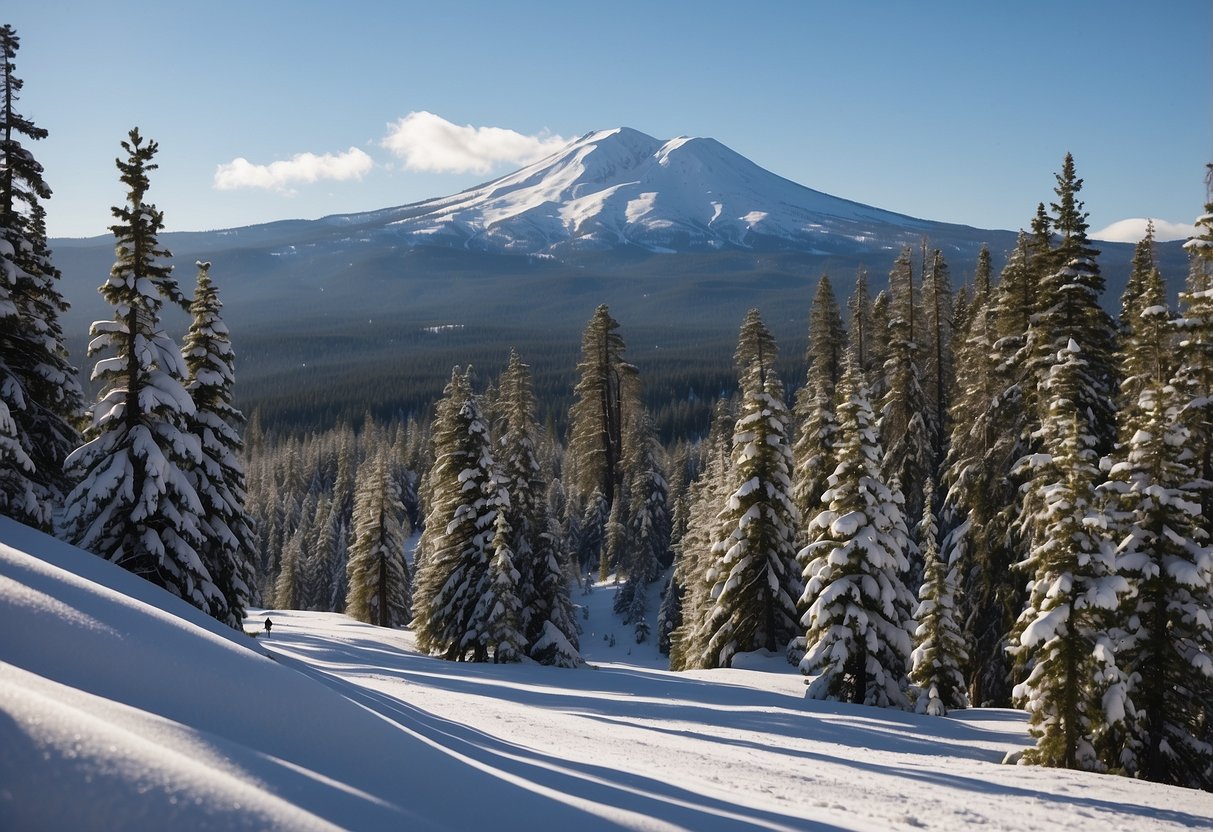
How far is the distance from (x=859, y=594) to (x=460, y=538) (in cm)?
1627

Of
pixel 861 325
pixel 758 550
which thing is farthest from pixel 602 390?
pixel 758 550

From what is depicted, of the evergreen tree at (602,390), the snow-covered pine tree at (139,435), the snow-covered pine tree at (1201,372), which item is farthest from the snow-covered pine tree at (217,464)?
the evergreen tree at (602,390)

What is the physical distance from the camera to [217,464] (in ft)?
66.5

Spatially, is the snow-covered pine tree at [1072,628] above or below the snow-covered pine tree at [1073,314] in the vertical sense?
below

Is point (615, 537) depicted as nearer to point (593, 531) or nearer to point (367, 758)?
point (593, 531)

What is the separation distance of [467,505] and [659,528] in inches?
1056

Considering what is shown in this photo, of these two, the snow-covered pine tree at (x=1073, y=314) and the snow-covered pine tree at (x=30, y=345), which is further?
the snow-covered pine tree at (x=1073, y=314)

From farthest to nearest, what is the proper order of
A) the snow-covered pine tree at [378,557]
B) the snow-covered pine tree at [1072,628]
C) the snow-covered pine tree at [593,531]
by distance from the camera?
the snow-covered pine tree at [593,531]
the snow-covered pine tree at [378,557]
the snow-covered pine tree at [1072,628]

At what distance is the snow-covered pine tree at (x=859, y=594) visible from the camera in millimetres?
20094

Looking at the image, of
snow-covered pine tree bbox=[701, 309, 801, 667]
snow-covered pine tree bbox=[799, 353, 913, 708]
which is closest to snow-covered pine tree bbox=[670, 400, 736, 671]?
snow-covered pine tree bbox=[701, 309, 801, 667]

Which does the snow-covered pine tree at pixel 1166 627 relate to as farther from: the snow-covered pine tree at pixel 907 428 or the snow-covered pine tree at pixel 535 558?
the snow-covered pine tree at pixel 907 428

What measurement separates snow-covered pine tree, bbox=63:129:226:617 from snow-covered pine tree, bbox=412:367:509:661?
12205 millimetres

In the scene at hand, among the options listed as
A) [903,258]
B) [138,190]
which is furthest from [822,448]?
[138,190]

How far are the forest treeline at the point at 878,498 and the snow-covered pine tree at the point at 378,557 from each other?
59 centimetres
